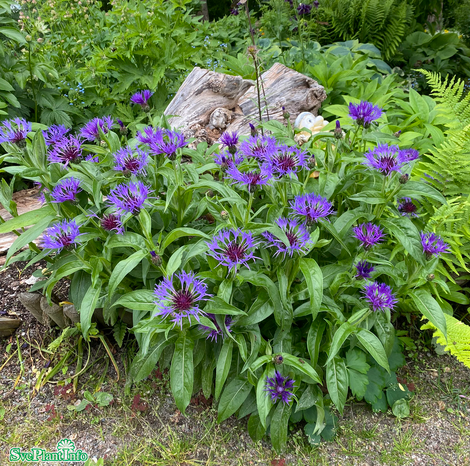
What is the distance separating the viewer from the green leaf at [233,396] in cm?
167

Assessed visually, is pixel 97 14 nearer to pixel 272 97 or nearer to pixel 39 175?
pixel 272 97

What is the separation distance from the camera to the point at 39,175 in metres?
1.69

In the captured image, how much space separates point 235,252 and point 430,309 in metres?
0.82

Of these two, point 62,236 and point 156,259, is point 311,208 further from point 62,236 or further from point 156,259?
point 62,236

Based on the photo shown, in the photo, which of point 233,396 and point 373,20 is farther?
point 373,20

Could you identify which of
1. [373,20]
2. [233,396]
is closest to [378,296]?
[233,396]

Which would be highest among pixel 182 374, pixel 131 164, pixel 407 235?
pixel 131 164

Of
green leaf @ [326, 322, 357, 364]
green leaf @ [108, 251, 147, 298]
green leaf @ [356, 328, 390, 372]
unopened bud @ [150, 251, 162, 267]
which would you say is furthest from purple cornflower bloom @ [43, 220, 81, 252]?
green leaf @ [356, 328, 390, 372]

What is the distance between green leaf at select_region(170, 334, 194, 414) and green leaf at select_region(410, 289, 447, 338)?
91 cm

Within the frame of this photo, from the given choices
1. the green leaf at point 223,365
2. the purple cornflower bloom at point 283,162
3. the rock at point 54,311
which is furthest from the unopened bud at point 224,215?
the rock at point 54,311

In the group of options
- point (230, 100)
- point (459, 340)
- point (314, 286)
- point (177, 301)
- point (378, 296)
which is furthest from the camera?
point (230, 100)

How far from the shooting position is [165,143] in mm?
1635

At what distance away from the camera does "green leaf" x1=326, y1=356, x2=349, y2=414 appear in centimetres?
158

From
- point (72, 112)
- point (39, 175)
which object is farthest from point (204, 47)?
point (39, 175)
